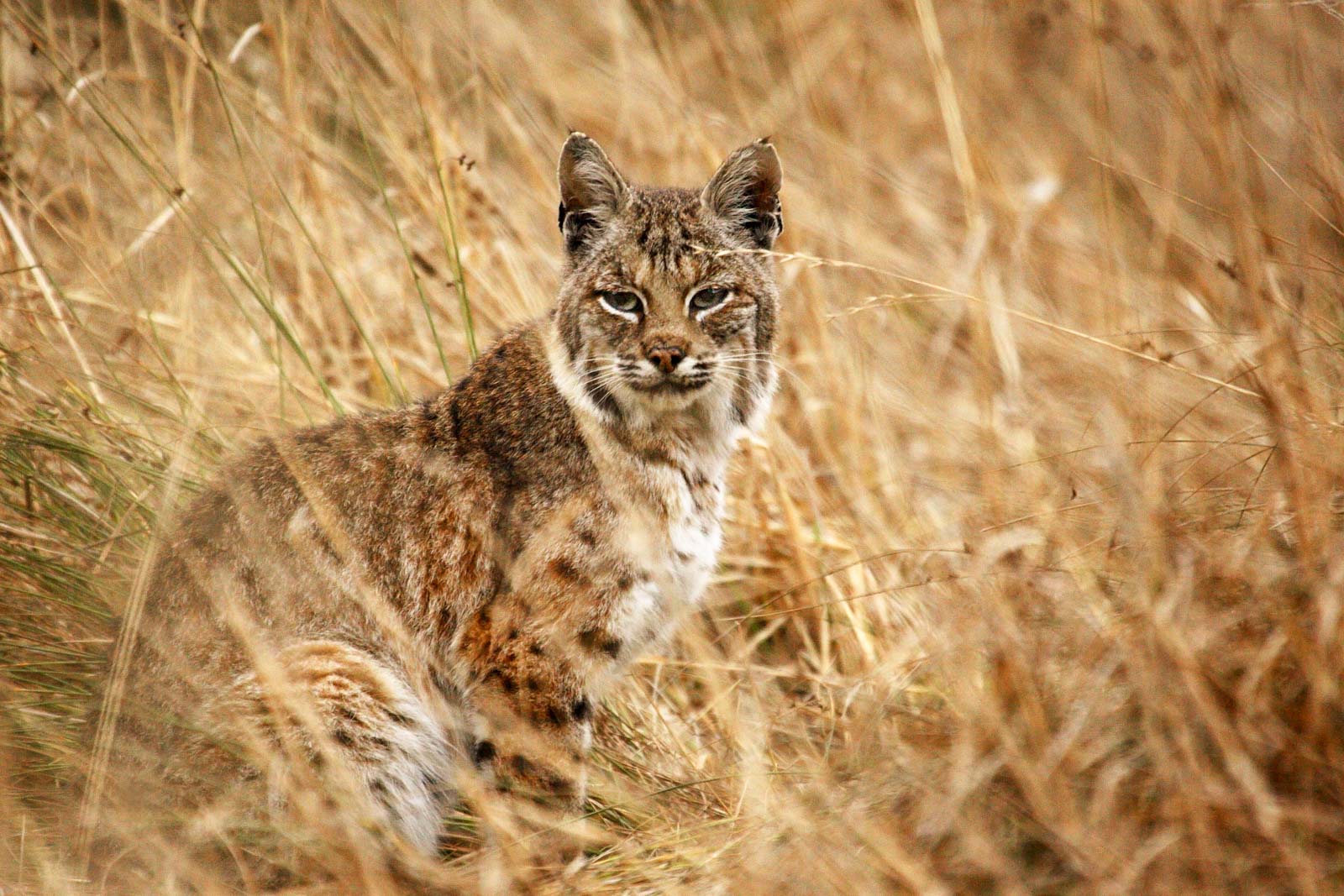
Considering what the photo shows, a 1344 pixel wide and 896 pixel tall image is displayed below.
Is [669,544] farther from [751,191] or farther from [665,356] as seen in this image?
[751,191]

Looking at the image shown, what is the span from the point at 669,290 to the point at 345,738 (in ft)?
5.80

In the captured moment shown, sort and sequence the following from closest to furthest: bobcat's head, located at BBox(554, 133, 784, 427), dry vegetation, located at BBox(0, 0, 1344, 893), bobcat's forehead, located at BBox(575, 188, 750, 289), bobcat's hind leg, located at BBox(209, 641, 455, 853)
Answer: dry vegetation, located at BBox(0, 0, 1344, 893)
bobcat's hind leg, located at BBox(209, 641, 455, 853)
bobcat's head, located at BBox(554, 133, 784, 427)
bobcat's forehead, located at BBox(575, 188, 750, 289)

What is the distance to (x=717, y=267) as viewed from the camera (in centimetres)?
463

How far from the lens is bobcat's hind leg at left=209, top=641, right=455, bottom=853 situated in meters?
3.69

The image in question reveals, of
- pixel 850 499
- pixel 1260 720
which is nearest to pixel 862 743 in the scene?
pixel 1260 720

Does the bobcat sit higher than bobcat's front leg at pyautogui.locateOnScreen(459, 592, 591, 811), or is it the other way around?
the bobcat

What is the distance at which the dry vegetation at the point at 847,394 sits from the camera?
9.81 feet

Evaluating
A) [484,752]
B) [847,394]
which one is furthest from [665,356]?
[847,394]

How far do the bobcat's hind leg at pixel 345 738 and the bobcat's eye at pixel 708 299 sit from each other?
156 centimetres

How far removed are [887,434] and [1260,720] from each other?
3042 millimetres

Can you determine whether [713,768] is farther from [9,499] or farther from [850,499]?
[9,499]

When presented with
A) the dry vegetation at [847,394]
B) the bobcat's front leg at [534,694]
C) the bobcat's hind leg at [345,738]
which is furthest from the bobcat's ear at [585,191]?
the bobcat's hind leg at [345,738]

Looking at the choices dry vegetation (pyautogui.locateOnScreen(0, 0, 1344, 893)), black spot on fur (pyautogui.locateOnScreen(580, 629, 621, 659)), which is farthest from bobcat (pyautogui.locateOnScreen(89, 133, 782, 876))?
dry vegetation (pyautogui.locateOnScreen(0, 0, 1344, 893))

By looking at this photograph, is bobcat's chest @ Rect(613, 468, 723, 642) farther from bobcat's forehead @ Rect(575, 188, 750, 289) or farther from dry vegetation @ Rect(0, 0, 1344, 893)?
bobcat's forehead @ Rect(575, 188, 750, 289)
